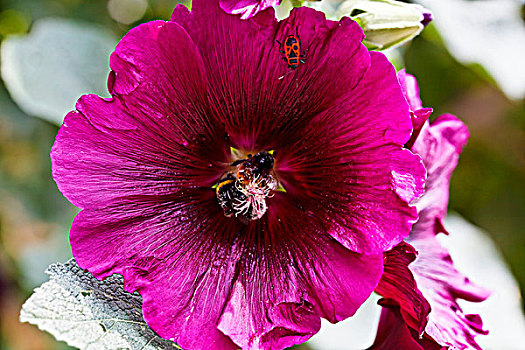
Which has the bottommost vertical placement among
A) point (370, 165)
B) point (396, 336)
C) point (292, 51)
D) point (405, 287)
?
point (396, 336)

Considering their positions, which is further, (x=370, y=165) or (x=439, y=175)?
(x=439, y=175)

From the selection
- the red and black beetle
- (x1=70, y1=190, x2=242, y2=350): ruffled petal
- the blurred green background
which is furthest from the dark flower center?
the blurred green background

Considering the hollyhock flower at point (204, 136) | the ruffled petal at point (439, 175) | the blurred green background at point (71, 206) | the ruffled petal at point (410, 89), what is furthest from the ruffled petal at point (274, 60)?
the blurred green background at point (71, 206)

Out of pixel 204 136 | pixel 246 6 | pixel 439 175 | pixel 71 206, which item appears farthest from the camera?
pixel 71 206

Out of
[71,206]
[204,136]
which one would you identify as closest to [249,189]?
[204,136]

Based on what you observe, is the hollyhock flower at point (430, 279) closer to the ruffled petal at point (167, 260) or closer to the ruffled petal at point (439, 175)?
the ruffled petal at point (439, 175)

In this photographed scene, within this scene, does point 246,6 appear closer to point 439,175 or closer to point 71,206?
point 439,175
